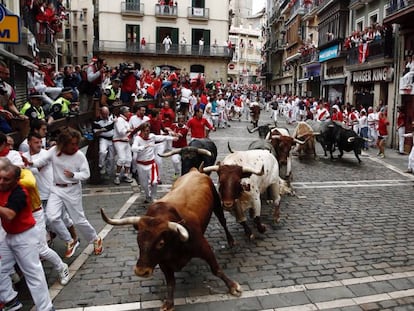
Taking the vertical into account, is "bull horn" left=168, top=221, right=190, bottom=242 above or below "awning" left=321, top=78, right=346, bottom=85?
below

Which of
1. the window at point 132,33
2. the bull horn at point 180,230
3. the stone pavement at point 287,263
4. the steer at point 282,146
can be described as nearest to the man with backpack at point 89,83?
the stone pavement at point 287,263

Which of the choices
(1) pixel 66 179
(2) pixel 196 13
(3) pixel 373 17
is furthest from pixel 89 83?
(2) pixel 196 13

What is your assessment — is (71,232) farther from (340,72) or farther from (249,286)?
(340,72)

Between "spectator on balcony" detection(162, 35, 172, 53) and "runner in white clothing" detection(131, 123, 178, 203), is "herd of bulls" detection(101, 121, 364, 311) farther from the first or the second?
"spectator on balcony" detection(162, 35, 172, 53)

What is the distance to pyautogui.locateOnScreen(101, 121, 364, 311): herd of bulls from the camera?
180 inches

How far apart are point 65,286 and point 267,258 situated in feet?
9.65

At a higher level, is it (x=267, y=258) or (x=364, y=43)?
(x=364, y=43)

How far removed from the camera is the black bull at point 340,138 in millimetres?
15102

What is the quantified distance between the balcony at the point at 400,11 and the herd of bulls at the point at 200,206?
382 inches

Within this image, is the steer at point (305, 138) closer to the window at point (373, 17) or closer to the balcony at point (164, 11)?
the window at point (373, 17)

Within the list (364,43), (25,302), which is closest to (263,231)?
(25,302)

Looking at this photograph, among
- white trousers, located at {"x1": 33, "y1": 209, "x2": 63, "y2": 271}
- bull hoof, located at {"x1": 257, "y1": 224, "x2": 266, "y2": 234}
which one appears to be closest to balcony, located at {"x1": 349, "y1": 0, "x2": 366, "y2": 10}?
bull hoof, located at {"x1": 257, "y1": 224, "x2": 266, "y2": 234}

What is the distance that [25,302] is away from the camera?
518 centimetres

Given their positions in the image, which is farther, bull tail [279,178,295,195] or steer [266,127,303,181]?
steer [266,127,303,181]
